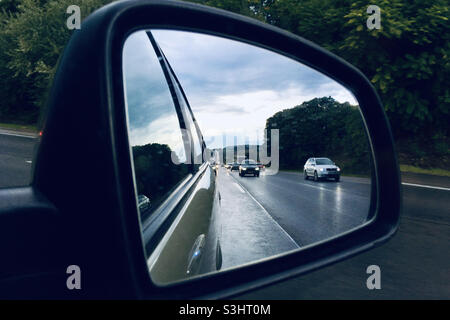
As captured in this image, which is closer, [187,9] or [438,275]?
[187,9]

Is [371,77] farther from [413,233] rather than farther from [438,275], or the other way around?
[438,275]

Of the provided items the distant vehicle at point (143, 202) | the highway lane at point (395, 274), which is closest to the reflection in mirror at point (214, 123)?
the distant vehicle at point (143, 202)

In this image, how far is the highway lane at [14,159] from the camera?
425 inches

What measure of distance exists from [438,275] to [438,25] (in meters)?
15.2

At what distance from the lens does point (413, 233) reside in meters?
6.65

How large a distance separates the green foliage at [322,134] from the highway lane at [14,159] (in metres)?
7.51

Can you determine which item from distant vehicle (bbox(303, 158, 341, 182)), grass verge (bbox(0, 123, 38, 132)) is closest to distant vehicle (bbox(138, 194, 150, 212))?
distant vehicle (bbox(303, 158, 341, 182))

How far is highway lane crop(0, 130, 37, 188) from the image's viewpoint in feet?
35.4

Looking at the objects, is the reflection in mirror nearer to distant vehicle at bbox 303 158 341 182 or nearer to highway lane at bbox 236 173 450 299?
distant vehicle at bbox 303 158 341 182

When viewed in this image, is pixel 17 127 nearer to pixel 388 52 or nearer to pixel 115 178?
pixel 388 52

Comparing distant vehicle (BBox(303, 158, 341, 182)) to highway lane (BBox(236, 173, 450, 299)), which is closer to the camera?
distant vehicle (BBox(303, 158, 341, 182))

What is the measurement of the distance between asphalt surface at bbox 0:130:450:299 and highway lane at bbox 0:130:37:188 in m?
6.19

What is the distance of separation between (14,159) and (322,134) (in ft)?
50.4
